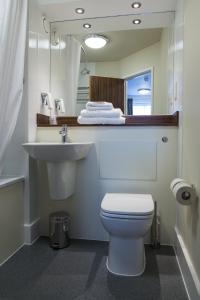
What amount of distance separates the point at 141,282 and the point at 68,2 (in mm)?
2121

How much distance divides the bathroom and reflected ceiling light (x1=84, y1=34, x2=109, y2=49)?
4cm

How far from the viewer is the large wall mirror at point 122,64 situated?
7.11 feet

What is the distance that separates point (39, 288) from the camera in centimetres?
134

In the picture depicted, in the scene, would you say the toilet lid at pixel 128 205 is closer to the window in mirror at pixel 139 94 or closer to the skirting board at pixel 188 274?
the skirting board at pixel 188 274

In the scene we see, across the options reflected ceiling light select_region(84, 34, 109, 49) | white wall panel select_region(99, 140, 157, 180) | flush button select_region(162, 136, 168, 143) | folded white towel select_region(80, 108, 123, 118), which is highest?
reflected ceiling light select_region(84, 34, 109, 49)

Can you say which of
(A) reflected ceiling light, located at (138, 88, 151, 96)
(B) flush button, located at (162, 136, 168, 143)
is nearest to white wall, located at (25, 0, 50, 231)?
(A) reflected ceiling light, located at (138, 88, 151, 96)

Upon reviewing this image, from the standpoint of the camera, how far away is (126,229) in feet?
4.52

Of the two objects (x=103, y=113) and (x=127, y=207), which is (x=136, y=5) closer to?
(x=103, y=113)

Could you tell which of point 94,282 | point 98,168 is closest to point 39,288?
point 94,282

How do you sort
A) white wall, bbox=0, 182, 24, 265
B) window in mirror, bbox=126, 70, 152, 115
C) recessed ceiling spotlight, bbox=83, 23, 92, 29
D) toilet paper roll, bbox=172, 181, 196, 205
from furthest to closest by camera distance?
recessed ceiling spotlight, bbox=83, 23, 92, 29 < window in mirror, bbox=126, 70, 152, 115 < white wall, bbox=0, 182, 24, 265 < toilet paper roll, bbox=172, 181, 196, 205

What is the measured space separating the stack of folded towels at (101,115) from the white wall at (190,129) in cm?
49

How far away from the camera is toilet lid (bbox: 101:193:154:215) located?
4.47 ft

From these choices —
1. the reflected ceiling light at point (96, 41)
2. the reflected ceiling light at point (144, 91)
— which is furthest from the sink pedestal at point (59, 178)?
the reflected ceiling light at point (96, 41)

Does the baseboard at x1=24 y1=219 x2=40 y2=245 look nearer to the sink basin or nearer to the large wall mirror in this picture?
the sink basin
